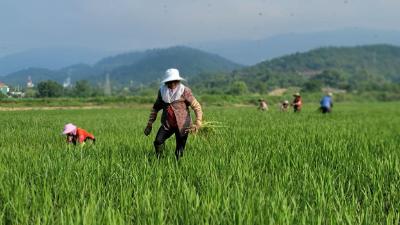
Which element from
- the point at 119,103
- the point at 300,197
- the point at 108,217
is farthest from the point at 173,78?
the point at 119,103

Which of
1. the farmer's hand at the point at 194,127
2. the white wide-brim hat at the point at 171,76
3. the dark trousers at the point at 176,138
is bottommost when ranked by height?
the dark trousers at the point at 176,138

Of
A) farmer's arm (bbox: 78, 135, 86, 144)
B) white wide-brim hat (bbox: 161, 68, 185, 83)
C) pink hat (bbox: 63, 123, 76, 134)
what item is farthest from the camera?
farmer's arm (bbox: 78, 135, 86, 144)

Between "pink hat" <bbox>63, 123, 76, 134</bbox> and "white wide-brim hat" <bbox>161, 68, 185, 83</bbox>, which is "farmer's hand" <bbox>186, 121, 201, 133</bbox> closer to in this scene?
"white wide-brim hat" <bbox>161, 68, 185, 83</bbox>

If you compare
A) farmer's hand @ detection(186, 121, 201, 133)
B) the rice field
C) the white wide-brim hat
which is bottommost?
the rice field

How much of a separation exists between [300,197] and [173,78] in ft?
9.24

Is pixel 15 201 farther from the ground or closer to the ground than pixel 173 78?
closer to the ground

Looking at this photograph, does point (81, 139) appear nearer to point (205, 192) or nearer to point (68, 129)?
point (68, 129)

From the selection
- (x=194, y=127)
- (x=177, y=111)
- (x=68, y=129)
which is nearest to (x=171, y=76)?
(x=177, y=111)

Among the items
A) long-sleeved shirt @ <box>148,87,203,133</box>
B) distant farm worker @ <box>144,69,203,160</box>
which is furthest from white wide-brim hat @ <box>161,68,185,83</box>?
long-sleeved shirt @ <box>148,87,203,133</box>

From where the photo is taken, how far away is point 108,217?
2.76 meters

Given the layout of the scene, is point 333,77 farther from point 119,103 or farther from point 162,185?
point 162,185

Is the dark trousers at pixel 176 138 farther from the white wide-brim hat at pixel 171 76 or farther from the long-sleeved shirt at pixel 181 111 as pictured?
the white wide-brim hat at pixel 171 76

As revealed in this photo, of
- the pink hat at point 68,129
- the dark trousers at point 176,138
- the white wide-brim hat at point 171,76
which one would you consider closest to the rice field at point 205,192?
the dark trousers at point 176,138

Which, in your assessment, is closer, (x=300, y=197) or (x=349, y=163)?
(x=300, y=197)
